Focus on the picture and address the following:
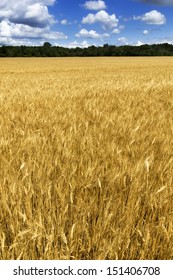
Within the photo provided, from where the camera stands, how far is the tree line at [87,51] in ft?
275

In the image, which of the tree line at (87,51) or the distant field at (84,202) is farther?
the tree line at (87,51)

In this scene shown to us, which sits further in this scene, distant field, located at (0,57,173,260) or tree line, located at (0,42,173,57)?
tree line, located at (0,42,173,57)

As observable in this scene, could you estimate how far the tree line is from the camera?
83.9 m

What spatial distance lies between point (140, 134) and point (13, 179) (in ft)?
4.51

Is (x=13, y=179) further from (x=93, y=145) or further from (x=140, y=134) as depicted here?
(x=140, y=134)

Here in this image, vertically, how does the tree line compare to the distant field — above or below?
above

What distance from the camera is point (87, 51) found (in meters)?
90.4

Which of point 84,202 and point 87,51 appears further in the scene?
point 87,51

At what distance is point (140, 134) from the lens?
272 centimetres

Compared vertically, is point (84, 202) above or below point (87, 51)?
below

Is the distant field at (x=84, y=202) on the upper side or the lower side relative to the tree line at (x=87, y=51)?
lower

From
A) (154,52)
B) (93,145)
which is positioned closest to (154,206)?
(93,145)
